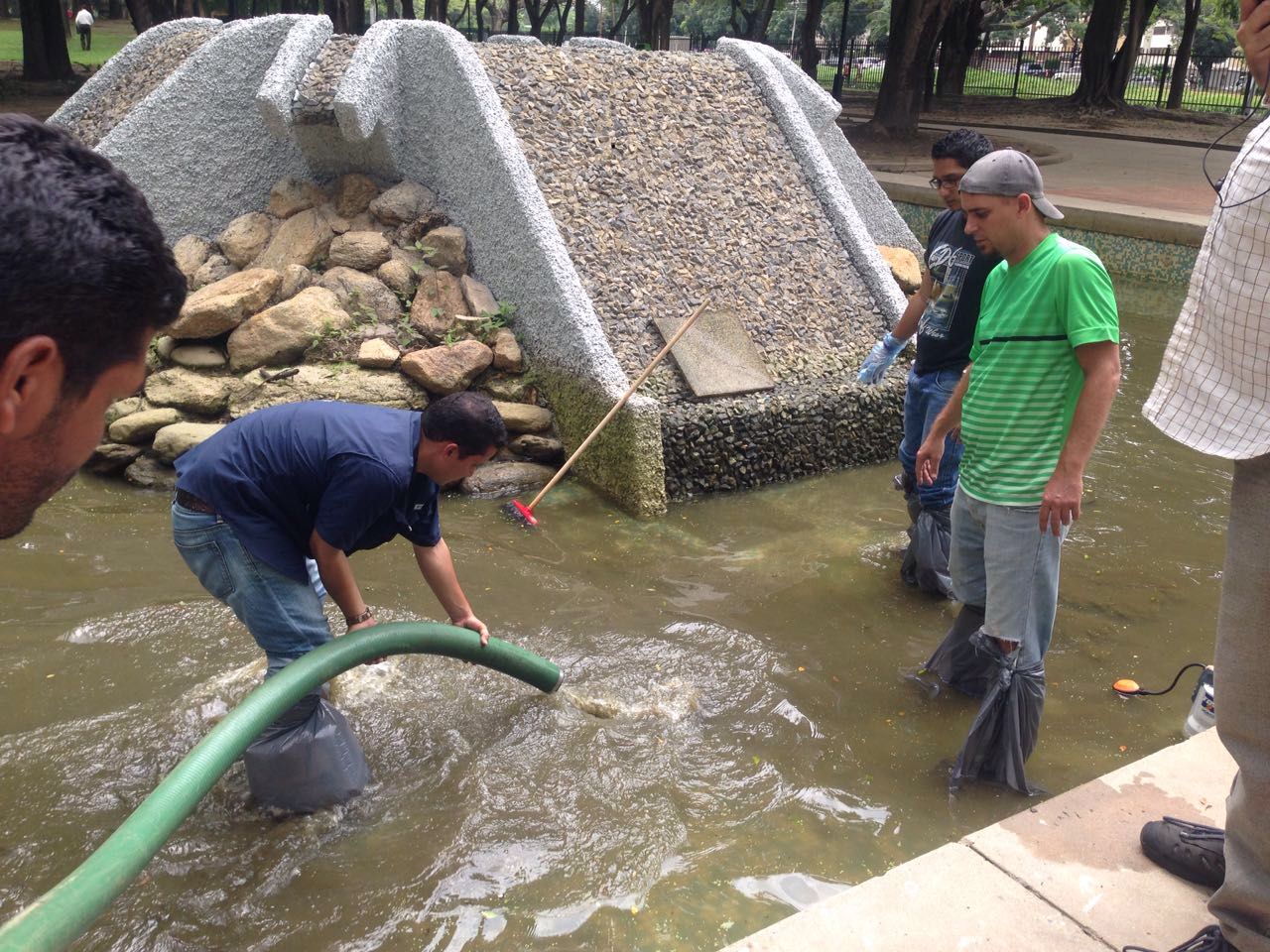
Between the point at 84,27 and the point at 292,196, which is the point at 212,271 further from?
the point at 84,27

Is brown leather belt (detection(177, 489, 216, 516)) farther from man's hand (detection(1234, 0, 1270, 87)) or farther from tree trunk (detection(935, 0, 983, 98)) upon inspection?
tree trunk (detection(935, 0, 983, 98))

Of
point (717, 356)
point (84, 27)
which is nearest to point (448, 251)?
point (717, 356)

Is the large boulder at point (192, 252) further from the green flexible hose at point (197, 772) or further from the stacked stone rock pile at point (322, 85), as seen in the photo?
the green flexible hose at point (197, 772)

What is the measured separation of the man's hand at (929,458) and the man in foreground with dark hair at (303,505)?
6.13ft

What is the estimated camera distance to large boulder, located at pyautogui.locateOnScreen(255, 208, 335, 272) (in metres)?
7.00

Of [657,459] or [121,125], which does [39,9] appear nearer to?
[121,125]

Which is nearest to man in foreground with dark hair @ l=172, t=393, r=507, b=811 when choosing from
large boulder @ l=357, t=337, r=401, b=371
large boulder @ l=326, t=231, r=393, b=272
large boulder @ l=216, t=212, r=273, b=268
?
large boulder @ l=357, t=337, r=401, b=371

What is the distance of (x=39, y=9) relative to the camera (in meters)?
19.1

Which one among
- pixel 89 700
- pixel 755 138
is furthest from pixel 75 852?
pixel 755 138

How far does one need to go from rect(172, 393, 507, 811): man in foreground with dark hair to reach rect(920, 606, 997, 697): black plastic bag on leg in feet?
6.62

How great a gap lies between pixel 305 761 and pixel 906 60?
1872 cm

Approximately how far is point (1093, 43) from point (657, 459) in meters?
23.3

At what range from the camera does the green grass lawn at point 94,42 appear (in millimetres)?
26594

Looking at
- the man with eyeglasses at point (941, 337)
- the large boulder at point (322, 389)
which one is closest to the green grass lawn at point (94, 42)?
the large boulder at point (322, 389)
